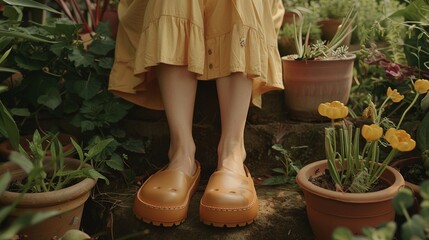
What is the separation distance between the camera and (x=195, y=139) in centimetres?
181

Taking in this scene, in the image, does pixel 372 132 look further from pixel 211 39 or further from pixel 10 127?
pixel 10 127

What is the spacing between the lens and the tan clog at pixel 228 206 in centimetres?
133

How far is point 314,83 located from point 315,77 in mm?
23

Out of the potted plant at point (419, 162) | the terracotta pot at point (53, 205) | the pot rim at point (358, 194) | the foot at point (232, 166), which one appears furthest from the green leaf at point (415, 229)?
the terracotta pot at point (53, 205)

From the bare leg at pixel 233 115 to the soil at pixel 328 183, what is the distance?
0.83 ft

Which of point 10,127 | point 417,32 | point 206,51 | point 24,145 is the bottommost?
point 24,145

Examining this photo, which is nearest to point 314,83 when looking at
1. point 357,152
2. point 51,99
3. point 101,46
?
point 357,152

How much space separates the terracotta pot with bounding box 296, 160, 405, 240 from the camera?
48.4 inches

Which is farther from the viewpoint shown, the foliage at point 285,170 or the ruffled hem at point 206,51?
the foliage at point 285,170

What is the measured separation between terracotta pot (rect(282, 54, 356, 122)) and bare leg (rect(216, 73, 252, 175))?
317mm

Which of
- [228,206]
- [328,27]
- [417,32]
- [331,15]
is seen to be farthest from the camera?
[331,15]

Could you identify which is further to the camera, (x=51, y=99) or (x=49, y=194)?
(x=51, y=99)

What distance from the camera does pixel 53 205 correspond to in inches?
51.6

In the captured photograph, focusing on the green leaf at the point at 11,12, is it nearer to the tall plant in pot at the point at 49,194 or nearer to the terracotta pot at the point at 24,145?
the terracotta pot at the point at 24,145
